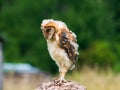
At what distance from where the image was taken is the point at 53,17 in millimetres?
43469

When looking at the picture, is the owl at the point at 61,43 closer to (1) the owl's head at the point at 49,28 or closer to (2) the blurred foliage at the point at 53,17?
(1) the owl's head at the point at 49,28

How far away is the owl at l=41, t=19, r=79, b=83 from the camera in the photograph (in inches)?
226

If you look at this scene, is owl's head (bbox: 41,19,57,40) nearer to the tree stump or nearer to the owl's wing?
the owl's wing

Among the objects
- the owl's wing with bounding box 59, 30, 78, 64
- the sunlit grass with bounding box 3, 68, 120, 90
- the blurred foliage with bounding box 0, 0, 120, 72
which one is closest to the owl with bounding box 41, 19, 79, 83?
the owl's wing with bounding box 59, 30, 78, 64

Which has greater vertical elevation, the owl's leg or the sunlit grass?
the sunlit grass

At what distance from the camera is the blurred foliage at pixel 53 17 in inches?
1656

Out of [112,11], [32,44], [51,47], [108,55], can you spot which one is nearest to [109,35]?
[112,11]

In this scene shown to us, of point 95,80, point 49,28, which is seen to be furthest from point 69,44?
point 95,80

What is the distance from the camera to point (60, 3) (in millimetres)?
48750

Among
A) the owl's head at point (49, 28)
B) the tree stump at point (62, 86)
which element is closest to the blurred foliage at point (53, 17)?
the tree stump at point (62, 86)

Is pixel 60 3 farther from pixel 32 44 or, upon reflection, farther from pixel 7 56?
pixel 7 56

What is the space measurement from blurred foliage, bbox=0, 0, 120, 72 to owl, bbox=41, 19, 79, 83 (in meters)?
33.3

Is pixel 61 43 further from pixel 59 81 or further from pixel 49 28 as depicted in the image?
pixel 59 81

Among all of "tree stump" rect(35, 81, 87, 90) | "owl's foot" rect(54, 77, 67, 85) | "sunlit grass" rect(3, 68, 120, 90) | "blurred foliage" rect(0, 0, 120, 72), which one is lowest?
"tree stump" rect(35, 81, 87, 90)
